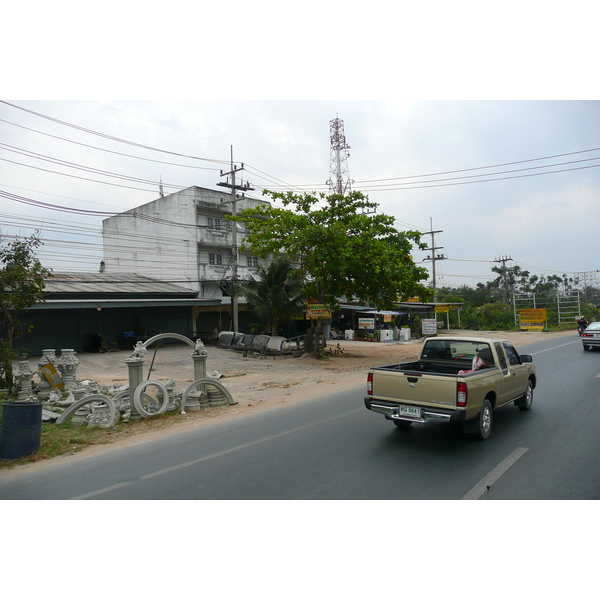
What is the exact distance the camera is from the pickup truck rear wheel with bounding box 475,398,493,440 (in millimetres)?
6738

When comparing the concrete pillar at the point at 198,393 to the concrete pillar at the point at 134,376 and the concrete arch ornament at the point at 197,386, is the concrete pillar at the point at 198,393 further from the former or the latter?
the concrete pillar at the point at 134,376

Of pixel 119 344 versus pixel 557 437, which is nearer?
pixel 557 437

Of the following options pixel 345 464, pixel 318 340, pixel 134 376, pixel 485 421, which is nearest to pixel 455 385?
pixel 485 421

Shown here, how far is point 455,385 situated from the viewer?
247 inches

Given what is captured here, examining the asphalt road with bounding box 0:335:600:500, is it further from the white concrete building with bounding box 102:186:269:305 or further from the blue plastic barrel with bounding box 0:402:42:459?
the white concrete building with bounding box 102:186:269:305

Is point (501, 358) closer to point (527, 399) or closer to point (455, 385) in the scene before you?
point (527, 399)

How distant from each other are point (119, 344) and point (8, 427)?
2083cm

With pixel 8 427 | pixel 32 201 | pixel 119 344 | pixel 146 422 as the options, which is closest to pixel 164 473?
pixel 8 427

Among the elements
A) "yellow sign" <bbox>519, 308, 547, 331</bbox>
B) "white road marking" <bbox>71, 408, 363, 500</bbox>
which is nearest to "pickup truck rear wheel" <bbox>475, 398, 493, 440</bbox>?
"white road marking" <bbox>71, 408, 363, 500</bbox>

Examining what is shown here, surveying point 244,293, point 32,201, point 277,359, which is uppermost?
point 32,201

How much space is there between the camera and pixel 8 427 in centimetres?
698

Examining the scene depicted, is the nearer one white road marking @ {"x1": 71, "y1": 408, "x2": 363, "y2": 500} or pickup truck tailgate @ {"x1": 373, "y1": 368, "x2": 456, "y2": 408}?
white road marking @ {"x1": 71, "y1": 408, "x2": 363, "y2": 500}

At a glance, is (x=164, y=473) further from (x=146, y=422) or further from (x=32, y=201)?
(x=32, y=201)

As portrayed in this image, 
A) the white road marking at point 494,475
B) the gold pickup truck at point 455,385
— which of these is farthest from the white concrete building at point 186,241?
the white road marking at point 494,475
